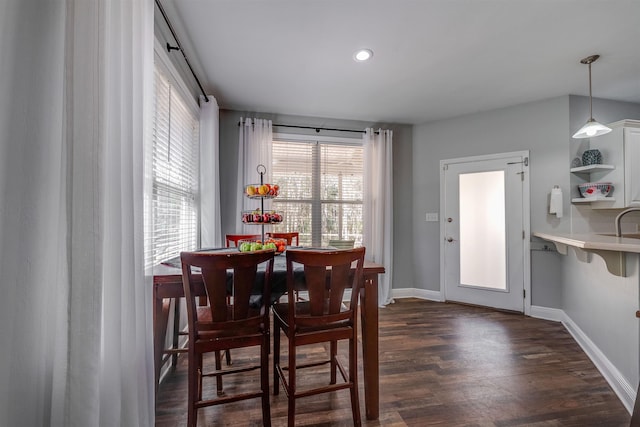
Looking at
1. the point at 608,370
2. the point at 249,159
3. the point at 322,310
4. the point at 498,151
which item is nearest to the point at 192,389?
the point at 322,310

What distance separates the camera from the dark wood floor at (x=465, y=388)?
158 centimetres

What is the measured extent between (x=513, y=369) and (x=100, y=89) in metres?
2.99

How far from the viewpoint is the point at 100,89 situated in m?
0.92

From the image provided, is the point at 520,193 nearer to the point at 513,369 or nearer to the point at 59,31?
the point at 513,369

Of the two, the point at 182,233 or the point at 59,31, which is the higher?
the point at 59,31

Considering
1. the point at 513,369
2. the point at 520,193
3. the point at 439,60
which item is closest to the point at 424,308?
the point at 513,369

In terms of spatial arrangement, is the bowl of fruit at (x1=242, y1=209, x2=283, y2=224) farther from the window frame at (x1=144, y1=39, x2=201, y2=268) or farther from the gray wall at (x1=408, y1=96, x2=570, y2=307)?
the gray wall at (x1=408, y1=96, x2=570, y2=307)

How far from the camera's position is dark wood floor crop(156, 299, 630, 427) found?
1.58 meters

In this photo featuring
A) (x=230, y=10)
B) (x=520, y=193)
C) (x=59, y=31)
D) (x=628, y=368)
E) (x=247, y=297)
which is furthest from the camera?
(x=520, y=193)

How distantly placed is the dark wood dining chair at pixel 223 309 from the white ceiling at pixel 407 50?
169 cm

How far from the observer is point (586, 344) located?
2.38m

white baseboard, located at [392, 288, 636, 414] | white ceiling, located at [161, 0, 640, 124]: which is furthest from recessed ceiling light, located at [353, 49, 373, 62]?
white baseboard, located at [392, 288, 636, 414]

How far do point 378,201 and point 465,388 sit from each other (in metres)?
2.35

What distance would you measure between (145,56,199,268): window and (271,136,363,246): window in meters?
1.13
